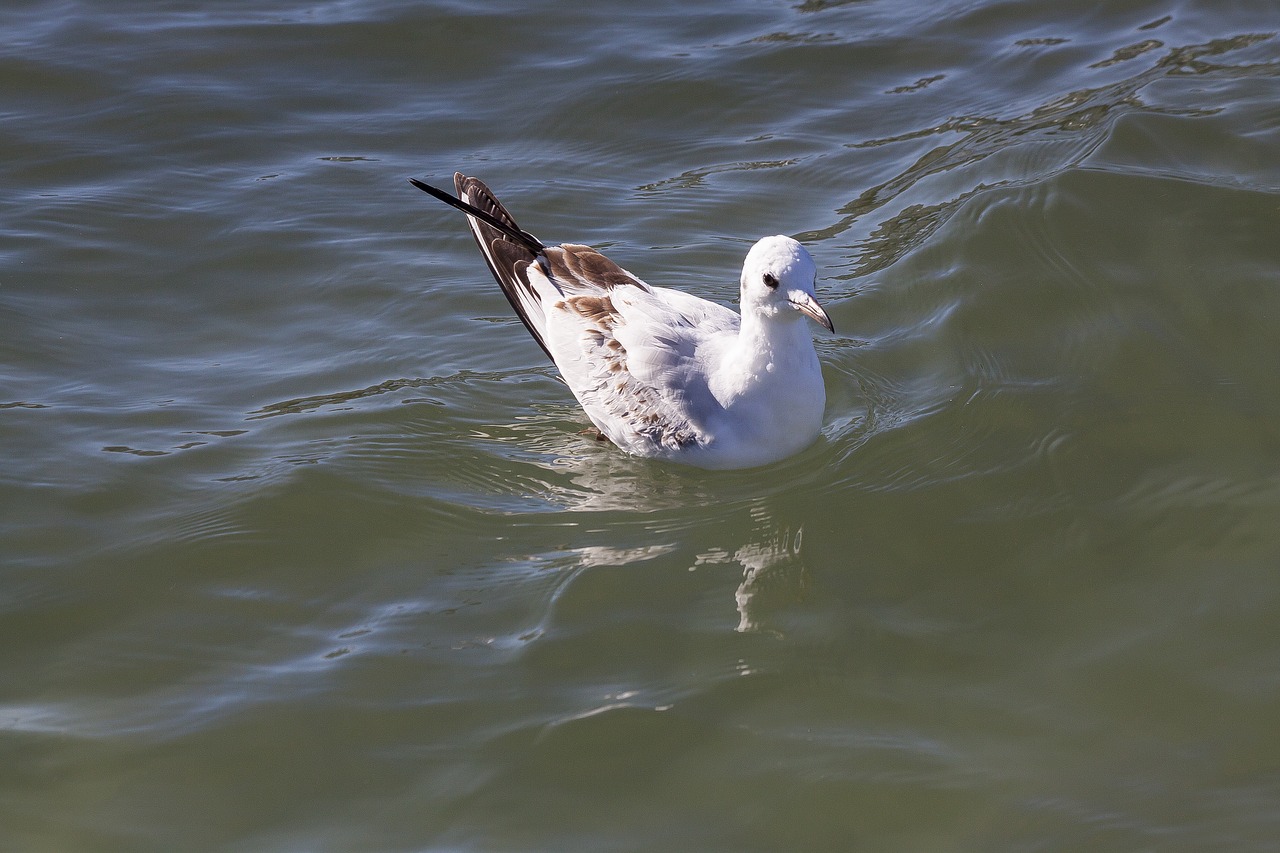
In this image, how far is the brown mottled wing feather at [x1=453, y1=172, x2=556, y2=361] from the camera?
759cm

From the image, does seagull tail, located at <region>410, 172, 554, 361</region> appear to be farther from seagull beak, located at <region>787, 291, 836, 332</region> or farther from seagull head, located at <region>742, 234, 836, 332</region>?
seagull beak, located at <region>787, 291, 836, 332</region>

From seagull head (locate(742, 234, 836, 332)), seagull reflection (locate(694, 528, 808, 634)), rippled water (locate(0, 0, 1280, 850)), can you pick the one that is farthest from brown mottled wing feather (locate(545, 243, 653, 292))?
seagull reflection (locate(694, 528, 808, 634))

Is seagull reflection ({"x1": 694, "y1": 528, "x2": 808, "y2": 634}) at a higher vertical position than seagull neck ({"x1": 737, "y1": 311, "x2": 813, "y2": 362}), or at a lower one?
lower

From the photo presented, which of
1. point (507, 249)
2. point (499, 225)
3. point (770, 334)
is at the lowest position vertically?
point (770, 334)

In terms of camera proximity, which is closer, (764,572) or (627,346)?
(764,572)

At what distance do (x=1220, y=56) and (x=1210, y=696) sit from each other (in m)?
6.73

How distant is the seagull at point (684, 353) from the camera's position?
637 centimetres

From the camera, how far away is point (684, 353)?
6.84m

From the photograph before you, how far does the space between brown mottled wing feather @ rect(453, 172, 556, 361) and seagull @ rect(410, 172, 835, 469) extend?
1cm

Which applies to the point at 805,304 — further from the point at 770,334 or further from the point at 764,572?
the point at 764,572

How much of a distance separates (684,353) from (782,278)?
2.95ft

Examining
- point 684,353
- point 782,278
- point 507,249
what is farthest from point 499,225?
point 782,278

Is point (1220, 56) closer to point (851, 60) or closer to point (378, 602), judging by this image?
point (851, 60)

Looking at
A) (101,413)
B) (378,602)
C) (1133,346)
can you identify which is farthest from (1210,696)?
(101,413)
